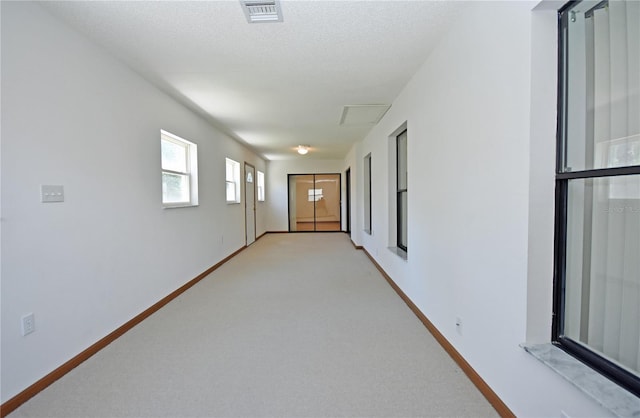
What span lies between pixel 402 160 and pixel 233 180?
382 cm

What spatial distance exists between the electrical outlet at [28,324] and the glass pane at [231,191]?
14.7 ft

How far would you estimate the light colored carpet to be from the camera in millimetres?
1729

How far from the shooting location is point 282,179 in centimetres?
998

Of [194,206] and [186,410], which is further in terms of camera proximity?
[194,206]

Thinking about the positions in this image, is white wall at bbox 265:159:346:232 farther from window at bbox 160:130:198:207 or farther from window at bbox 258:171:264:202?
window at bbox 160:130:198:207

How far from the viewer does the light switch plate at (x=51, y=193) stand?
6.36 ft

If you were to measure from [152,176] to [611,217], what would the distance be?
3589mm

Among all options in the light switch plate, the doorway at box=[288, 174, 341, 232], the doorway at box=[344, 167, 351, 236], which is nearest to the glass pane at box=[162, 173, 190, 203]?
the light switch plate

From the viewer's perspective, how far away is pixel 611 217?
1189 millimetres

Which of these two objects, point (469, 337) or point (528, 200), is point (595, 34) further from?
point (469, 337)

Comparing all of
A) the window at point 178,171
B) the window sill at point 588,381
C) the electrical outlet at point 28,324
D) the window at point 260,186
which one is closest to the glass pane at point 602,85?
the window sill at point 588,381

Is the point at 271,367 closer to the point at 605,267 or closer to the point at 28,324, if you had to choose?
the point at 28,324

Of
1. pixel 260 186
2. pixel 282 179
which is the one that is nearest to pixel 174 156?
pixel 260 186

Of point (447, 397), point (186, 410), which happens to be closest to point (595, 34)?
point (447, 397)
